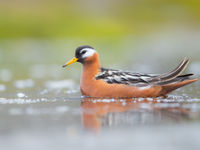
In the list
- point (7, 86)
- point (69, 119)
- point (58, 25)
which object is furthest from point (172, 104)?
point (58, 25)

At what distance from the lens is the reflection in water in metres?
7.50

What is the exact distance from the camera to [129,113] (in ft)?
27.1

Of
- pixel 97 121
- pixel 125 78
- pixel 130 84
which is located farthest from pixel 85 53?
pixel 97 121

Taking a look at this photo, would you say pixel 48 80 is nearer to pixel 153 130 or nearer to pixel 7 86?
pixel 7 86

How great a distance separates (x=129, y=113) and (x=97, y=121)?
0.79 meters

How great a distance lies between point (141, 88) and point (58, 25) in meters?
35.6

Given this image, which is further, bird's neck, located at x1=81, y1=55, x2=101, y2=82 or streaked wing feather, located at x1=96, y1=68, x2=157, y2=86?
bird's neck, located at x1=81, y1=55, x2=101, y2=82

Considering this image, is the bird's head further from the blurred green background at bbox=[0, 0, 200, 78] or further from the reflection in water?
the blurred green background at bbox=[0, 0, 200, 78]

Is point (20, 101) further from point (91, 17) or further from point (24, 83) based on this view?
point (91, 17)

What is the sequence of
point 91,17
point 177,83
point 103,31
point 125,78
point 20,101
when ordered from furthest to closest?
point 91,17 < point 103,31 < point 125,78 < point 177,83 < point 20,101

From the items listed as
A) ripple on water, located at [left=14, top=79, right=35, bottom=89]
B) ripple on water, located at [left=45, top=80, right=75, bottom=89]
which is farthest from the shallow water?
ripple on water, located at [left=14, top=79, right=35, bottom=89]

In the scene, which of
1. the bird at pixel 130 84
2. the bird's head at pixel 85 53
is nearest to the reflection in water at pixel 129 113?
the bird at pixel 130 84

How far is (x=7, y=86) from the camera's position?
13.6 m

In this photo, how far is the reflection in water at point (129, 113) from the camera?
7500 mm
